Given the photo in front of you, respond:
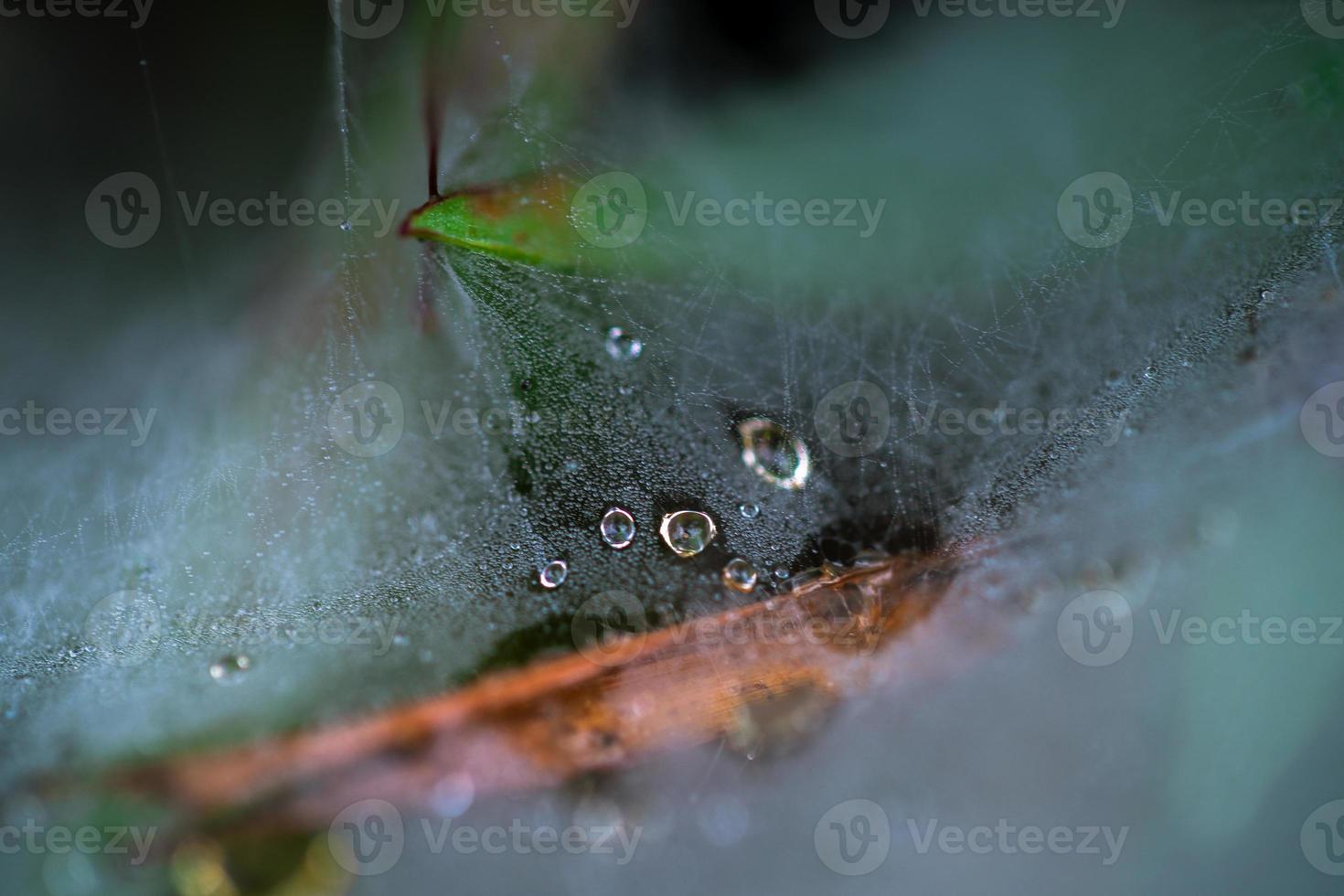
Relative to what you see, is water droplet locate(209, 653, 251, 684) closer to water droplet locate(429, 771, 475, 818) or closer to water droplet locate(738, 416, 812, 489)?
water droplet locate(429, 771, 475, 818)

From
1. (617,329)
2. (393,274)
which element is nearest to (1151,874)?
(617,329)

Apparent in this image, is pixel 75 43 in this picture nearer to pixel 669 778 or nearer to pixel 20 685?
pixel 20 685

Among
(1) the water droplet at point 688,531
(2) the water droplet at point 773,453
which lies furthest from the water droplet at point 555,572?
(2) the water droplet at point 773,453

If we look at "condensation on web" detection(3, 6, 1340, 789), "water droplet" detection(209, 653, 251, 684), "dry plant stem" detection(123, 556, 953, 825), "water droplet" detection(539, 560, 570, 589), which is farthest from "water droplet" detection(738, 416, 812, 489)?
"water droplet" detection(209, 653, 251, 684)

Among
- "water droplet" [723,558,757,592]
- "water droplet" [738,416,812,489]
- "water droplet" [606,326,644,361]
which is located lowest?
"water droplet" [723,558,757,592]

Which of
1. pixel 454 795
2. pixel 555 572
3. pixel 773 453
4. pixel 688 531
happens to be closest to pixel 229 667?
pixel 454 795

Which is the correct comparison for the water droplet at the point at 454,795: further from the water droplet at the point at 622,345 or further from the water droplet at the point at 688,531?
the water droplet at the point at 622,345
